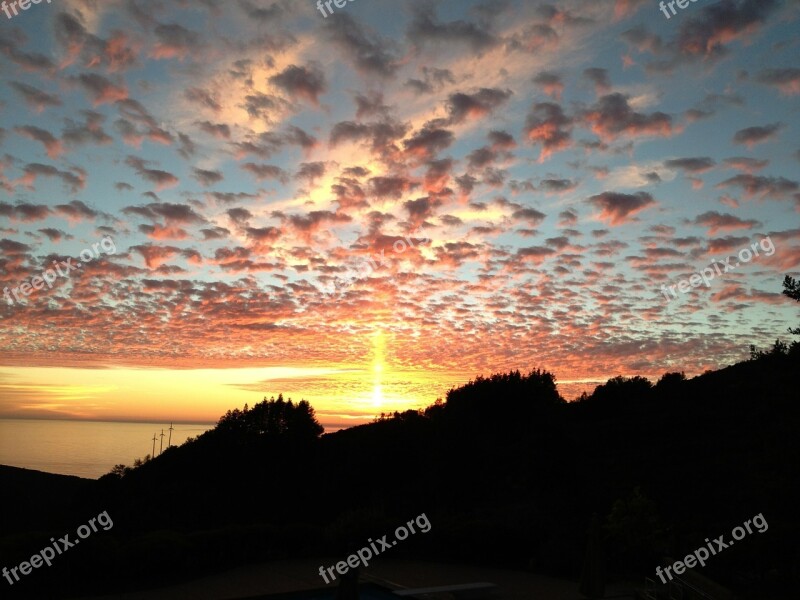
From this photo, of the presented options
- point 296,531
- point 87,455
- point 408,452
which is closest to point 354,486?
point 408,452

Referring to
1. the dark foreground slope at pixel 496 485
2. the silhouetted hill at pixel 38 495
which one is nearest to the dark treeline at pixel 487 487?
the dark foreground slope at pixel 496 485

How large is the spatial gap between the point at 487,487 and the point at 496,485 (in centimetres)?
99

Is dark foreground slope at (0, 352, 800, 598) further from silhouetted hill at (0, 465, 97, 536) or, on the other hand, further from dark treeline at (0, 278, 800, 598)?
silhouetted hill at (0, 465, 97, 536)

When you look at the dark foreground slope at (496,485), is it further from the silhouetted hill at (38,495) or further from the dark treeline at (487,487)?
the silhouetted hill at (38,495)

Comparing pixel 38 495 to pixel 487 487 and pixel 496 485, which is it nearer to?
pixel 487 487

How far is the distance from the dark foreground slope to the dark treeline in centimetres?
5

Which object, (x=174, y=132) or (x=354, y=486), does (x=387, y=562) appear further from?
(x=354, y=486)

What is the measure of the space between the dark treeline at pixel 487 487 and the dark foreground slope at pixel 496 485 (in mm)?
55

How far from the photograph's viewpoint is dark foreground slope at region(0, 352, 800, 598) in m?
11.5

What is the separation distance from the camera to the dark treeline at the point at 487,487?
11477 mm

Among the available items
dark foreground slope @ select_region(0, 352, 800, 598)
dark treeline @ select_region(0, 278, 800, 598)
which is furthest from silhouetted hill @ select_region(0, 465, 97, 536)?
dark foreground slope @ select_region(0, 352, 800, 598)

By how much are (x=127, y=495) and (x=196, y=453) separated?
24.7ft

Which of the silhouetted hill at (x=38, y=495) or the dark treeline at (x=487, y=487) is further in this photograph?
the silhouetted hill at (x=38, y=495)

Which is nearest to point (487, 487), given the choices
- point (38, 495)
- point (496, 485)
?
point (496, 485)
